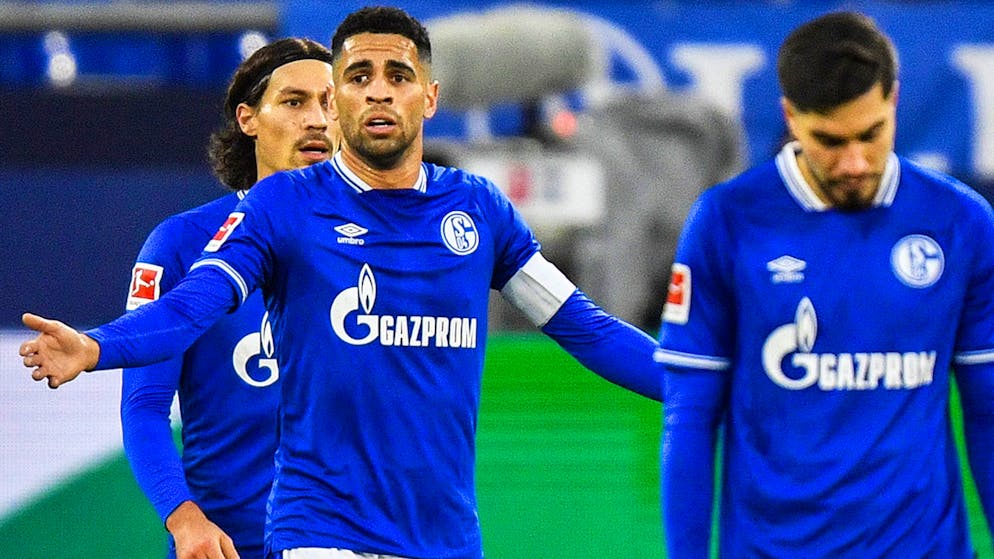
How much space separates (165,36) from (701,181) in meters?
3.94

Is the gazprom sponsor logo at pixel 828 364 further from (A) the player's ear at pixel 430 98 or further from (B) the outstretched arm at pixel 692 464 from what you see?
(A) the player's ear at pixel 430 98

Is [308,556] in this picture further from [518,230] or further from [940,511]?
[940,511]

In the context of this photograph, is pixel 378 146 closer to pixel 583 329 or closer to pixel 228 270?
pixel 228 270

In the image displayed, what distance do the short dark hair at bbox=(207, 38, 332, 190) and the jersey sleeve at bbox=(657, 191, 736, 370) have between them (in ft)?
5.90

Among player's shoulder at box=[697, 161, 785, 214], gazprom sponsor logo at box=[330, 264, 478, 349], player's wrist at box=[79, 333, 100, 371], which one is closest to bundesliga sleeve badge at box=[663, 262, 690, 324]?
player's shoulder at box=[697, 161, 785, 214]

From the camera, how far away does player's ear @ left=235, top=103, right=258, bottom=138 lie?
183 inches

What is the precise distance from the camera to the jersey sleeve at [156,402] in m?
3.96

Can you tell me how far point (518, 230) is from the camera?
402 cm

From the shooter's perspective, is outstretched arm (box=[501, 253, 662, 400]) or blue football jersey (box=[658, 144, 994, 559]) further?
outstretched arm (box=[501, 253, 662, 400])

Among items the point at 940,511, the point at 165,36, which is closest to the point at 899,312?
the point at 940,511

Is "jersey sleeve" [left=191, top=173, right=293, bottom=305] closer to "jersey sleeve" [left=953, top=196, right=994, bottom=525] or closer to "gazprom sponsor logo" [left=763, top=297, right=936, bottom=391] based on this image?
"gazprom sponsor logo" [left=763, top=297, right=936, bottom=391]

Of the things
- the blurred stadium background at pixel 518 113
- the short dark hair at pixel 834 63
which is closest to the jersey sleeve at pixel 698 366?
the short dark hair at pixel 834 63

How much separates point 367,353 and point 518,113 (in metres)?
8.20

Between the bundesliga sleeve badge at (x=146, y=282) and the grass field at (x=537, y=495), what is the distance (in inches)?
115
